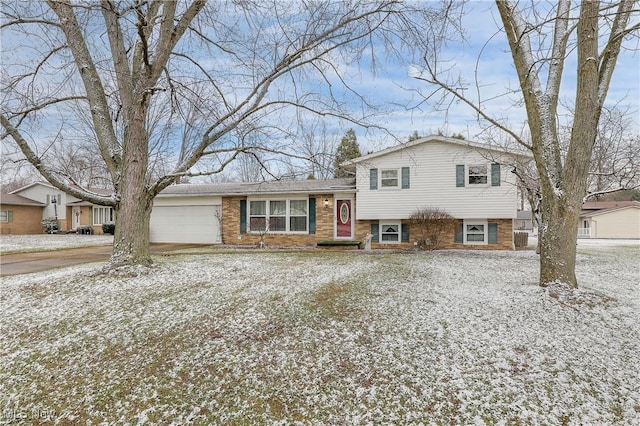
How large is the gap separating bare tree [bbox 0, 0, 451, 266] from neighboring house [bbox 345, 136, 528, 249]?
586 cm

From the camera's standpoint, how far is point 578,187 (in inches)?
211

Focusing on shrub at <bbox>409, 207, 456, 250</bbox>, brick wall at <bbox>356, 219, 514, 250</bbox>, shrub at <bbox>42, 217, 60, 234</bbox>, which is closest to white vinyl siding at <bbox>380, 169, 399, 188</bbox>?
shrub at <bbox>409, 207, 456, 250</bbox>

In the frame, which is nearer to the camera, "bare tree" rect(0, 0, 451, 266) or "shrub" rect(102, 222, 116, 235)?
"bare tree" rect(0, 0, 451, 266)

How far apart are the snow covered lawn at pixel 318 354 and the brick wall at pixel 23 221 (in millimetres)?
25892

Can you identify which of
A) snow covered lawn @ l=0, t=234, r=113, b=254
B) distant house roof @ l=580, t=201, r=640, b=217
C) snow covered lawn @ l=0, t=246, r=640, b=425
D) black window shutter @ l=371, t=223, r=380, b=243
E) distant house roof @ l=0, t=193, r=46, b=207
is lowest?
snow covered lawn @ l=0, t=246, r=640, b=425

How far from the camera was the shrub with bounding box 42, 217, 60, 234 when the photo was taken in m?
25.3

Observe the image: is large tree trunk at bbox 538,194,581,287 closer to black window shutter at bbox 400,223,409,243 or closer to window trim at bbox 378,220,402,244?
black window shutter at bbox 400,223,409,243

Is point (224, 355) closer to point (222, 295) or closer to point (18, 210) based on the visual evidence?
point (222, 295)

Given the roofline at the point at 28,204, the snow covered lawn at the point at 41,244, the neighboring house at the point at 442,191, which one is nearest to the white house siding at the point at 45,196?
the roofline at the point at 28,204

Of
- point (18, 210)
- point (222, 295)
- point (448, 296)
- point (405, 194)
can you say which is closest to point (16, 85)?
point (222, 295)

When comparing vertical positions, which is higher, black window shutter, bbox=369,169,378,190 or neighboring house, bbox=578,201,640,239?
black window shutter, bbox=369,169,378,190

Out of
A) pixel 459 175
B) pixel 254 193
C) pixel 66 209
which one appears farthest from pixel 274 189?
pixel 66 209

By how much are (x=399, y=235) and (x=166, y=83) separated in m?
10.8

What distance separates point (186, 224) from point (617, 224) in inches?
1451
